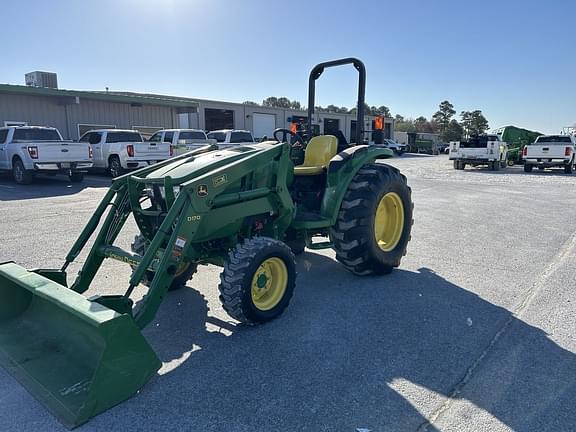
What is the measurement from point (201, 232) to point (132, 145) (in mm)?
13043

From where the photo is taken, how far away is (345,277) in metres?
5.12

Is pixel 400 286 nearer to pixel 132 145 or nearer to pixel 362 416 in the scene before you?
pixel 362 416

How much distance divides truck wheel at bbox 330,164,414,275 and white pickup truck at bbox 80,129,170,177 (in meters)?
12.3

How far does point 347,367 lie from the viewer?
3148mm

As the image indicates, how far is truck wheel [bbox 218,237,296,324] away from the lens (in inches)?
137

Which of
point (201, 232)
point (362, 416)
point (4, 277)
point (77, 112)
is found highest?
point (77, 112)

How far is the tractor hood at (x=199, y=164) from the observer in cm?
374

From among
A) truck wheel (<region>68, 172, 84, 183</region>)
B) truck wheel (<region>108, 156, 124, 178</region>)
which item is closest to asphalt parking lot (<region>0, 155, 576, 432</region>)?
truck wheel (<region>68, 172, 84, 183</region>)

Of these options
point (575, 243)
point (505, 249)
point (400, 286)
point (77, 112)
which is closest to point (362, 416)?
point (400, 286)

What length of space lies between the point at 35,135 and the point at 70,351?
1419 centimetres

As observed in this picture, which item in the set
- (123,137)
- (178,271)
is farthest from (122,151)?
(178,271)

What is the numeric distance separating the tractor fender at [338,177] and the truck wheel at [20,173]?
1259cm

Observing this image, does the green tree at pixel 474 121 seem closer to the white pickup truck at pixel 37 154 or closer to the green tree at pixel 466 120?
the green tree at pixel 466 120

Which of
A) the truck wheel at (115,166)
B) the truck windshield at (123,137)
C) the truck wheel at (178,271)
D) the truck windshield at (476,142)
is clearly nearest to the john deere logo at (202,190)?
the truck wheel at (178,271)
